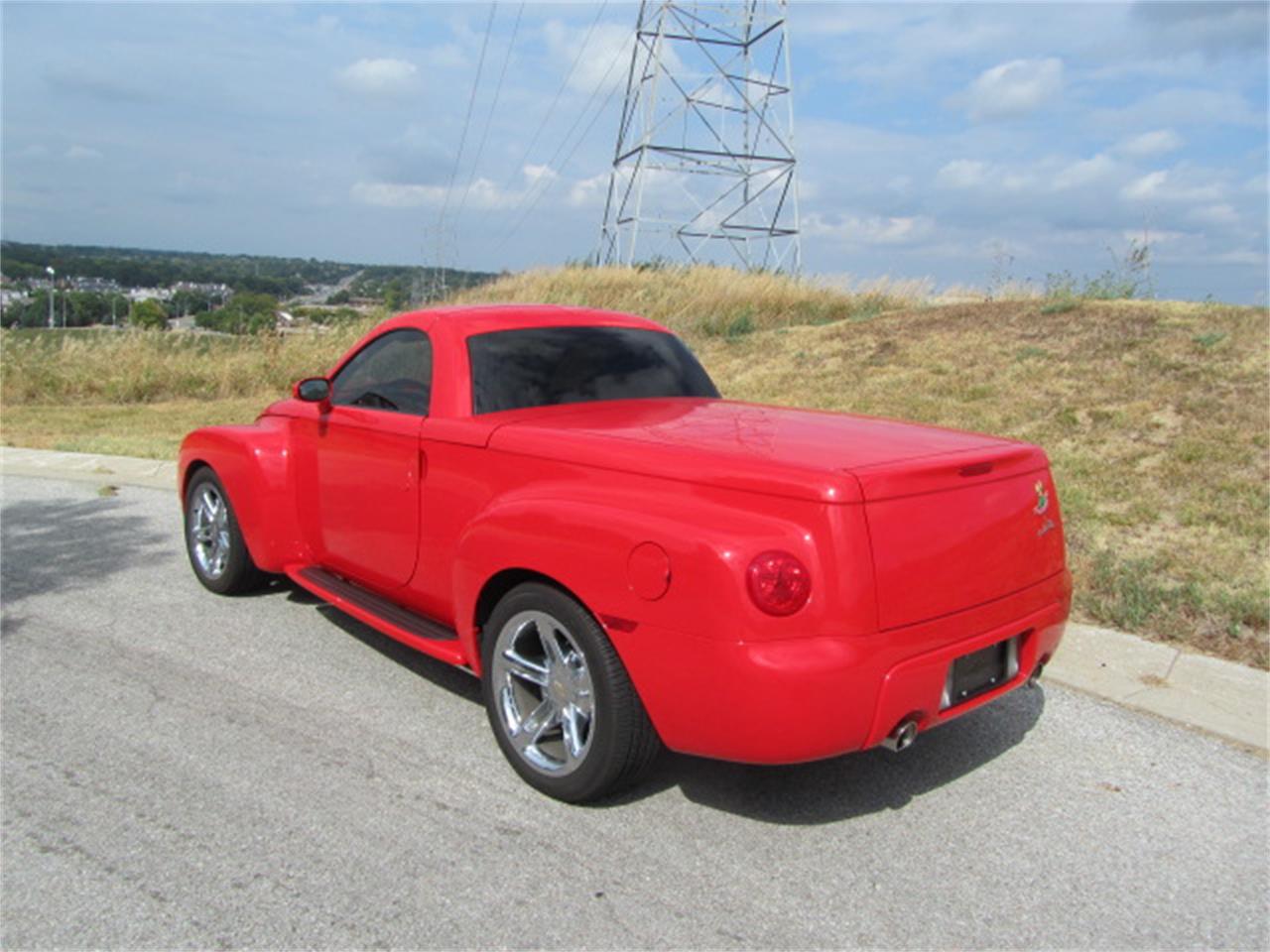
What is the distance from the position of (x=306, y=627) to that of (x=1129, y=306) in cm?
965

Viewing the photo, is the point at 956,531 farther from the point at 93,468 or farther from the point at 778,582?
the point at 93,468

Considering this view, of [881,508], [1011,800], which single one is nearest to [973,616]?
[881,508]

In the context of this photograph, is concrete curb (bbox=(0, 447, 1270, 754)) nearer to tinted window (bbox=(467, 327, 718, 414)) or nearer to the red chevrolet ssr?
the red chevrolet ssr

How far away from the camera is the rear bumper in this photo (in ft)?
9.43

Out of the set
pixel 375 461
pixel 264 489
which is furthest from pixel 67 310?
pixel 375 461

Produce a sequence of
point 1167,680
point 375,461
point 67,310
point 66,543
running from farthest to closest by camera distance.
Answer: point 67,310 → point 66,543 → point 1167,680 → point 375,461

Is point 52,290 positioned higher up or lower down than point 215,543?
higher up

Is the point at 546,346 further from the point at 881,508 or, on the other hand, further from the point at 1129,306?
the point at 1129,306

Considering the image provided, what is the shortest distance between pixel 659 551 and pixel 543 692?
33.8 inches

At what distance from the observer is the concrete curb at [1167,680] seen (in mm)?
4297

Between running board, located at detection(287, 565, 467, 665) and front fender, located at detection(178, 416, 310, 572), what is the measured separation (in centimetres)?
16

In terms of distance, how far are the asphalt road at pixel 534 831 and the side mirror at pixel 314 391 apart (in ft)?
4.06

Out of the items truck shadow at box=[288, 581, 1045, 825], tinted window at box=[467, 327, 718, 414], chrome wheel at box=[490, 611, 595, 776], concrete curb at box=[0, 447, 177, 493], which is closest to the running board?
chrome wheel at box=[490, 611, 595, 776]

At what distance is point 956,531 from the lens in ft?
10.5
